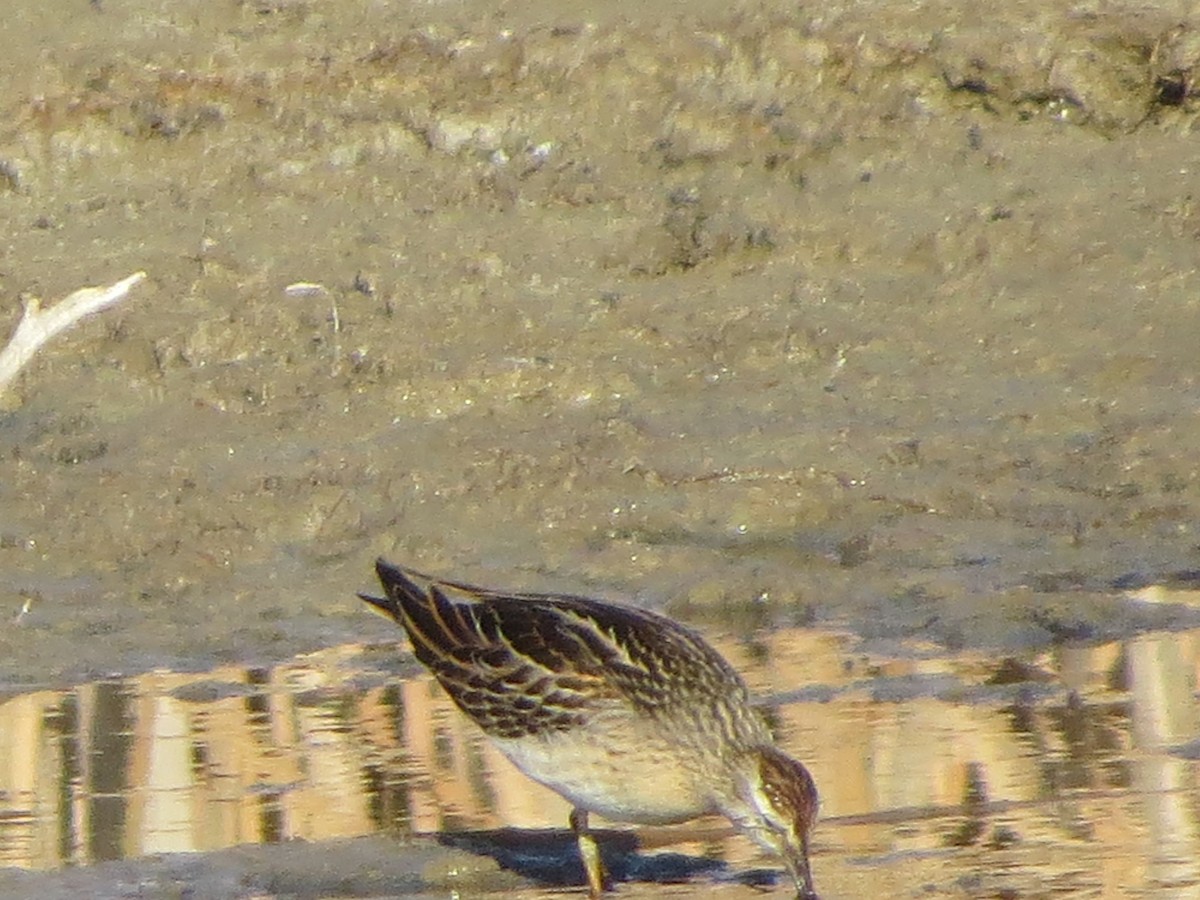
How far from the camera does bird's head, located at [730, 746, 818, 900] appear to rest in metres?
5.85

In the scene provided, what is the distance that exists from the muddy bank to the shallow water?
0.40m

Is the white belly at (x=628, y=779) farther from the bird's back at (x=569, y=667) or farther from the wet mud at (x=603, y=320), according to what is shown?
the wet mud at (x=603, y=320)

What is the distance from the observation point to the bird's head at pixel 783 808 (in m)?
5.85

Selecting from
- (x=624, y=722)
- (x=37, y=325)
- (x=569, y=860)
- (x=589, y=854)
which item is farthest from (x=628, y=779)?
(x=37, y=325)

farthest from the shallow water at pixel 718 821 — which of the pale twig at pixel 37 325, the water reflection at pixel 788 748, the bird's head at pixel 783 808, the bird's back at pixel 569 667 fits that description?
the pale twig at pixel 37 325

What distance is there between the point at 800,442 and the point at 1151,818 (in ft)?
10.3

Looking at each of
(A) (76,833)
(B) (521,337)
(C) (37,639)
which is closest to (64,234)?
(B) (521,337)

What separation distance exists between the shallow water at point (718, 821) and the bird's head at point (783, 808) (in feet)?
0.98

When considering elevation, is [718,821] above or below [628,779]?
below

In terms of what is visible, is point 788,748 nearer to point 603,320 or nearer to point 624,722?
point 624,722

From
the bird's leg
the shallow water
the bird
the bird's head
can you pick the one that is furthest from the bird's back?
the shallow water

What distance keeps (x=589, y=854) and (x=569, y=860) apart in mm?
232

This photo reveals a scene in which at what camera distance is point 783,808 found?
586 centimetres

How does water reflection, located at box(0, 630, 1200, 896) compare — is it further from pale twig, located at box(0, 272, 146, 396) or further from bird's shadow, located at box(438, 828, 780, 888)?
pale twig, located at box(0, 272, 146, 396)
